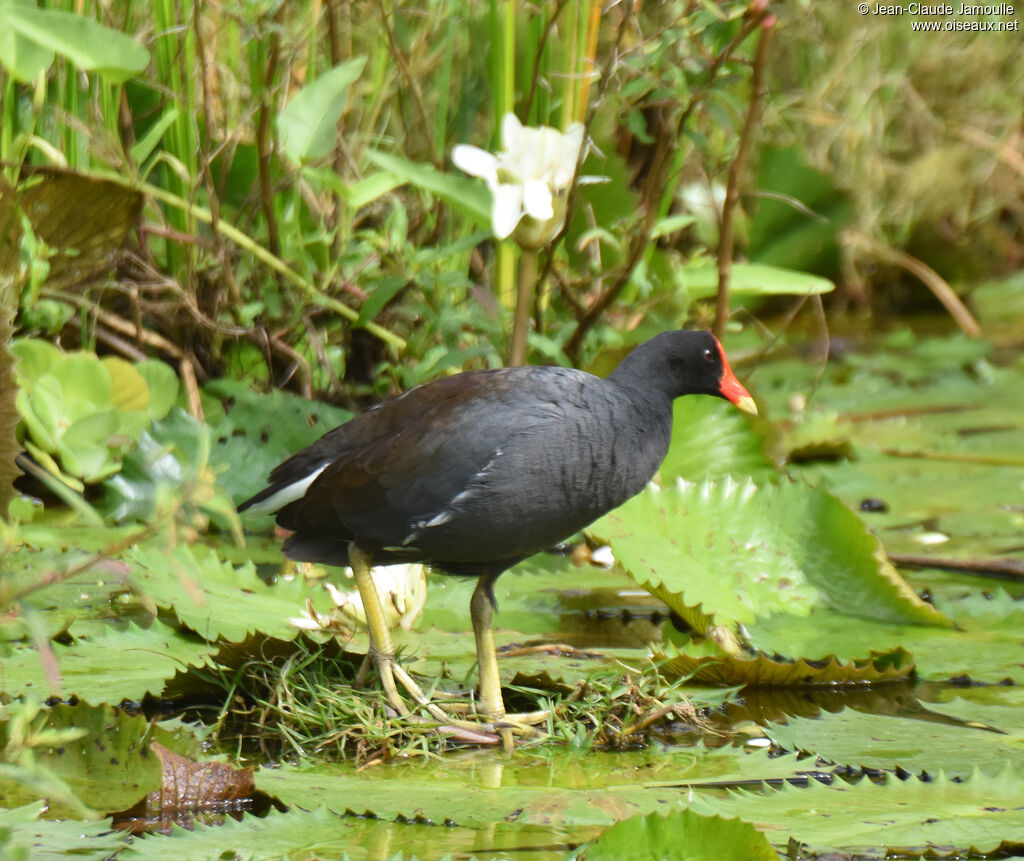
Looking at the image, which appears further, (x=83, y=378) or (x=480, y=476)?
(x=83, y=378)

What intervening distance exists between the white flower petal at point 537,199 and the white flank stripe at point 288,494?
67 centimetres

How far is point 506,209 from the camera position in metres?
2.43

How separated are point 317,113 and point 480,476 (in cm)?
94

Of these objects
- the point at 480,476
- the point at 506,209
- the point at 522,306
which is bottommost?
the point at 480,476

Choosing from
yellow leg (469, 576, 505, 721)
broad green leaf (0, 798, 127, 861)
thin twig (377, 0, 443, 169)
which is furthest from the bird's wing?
thin twig (377, 0, 443, 169)

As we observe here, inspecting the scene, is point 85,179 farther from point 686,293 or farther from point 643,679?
point 643,679

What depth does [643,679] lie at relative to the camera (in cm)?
187

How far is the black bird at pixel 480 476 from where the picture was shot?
72.7 inches

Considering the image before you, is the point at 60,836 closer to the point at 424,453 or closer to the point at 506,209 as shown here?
the point at 424,453

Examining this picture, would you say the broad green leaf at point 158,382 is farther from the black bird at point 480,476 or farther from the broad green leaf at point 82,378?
the black bird at point 480,476

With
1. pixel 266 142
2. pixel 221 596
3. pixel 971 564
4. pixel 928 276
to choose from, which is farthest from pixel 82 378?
pixel 928 276

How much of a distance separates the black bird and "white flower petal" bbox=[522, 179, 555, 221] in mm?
471

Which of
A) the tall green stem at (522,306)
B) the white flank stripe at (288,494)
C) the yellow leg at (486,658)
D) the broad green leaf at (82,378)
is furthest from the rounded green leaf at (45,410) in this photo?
the yellow leg at (486,658)

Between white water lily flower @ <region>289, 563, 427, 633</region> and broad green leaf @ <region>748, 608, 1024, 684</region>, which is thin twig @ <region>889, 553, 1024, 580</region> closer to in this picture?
broad green leaf @ <region>748, 608, 1024, 684</region>
